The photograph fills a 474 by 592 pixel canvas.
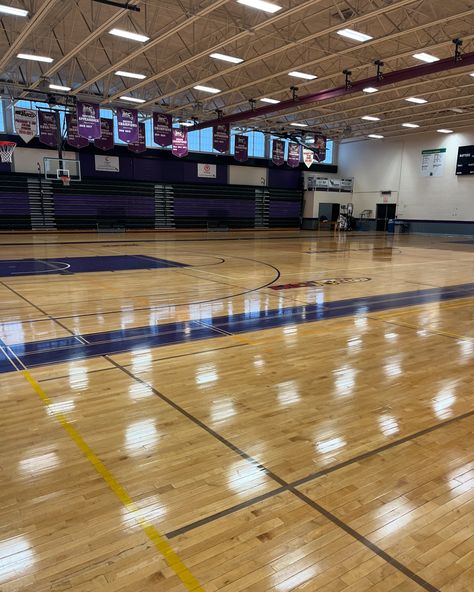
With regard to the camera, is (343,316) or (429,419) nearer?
(429,419)

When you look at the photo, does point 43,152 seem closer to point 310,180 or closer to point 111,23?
point 111,23

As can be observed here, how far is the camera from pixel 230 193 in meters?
29.1

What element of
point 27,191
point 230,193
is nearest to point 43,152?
point 27,191

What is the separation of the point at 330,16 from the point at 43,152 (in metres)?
16.3

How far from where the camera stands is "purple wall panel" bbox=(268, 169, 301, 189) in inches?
1214

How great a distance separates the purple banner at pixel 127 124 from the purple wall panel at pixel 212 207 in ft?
26.3

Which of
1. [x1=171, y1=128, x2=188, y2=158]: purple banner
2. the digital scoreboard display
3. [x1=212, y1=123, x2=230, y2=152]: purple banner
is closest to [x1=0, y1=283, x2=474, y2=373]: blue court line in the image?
[x1=212, y1=123, x2=230, y2=152]: purple banner

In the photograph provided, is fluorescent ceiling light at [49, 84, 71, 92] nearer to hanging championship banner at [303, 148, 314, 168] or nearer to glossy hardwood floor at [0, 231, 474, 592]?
hanging championship banner at [303, 148, 314, 168]

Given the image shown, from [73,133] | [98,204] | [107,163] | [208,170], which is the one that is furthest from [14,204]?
[208,170]

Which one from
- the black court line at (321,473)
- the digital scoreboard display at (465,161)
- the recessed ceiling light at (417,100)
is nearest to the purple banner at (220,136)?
the recessed ceiling light at (417,100)

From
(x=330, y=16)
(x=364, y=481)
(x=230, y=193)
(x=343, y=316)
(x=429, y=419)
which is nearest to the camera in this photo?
(x=364, y=481)

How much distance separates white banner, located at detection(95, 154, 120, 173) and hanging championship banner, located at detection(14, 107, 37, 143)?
19.7ft

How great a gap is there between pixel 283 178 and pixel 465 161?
1139 centimetres

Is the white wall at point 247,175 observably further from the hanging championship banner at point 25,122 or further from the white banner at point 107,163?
the hanging championship banner at point 25,122
